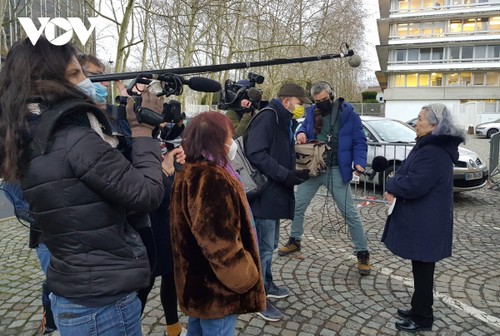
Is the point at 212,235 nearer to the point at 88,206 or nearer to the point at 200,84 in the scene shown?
the point at 88,206

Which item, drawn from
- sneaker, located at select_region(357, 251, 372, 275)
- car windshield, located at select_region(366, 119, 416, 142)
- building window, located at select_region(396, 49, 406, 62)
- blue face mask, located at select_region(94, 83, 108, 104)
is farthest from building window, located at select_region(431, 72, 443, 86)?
blue face mask, located at select_region(94, 83, 108, 104)

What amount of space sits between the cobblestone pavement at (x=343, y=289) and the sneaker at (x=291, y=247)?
0.11 m

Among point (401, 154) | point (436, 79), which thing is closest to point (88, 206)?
point (401, 154)

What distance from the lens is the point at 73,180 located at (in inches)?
60.1

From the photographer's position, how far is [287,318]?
3.52m

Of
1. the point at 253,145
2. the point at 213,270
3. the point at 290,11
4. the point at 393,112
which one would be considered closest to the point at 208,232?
the point at 213,270

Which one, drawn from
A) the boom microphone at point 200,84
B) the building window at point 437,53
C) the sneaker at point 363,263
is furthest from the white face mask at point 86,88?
the building window at point 437,53

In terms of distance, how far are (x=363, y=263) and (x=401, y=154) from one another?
14.0ft

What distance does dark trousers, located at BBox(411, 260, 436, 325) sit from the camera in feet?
10.5

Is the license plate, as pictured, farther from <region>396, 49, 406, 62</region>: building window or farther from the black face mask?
<region>396, 49, 406, 62</region>: building window

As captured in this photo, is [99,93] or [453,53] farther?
[453,53]

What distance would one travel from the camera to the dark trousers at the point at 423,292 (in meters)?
3.19

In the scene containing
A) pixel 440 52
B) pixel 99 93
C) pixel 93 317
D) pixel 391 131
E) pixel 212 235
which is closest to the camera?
pixel 93 317

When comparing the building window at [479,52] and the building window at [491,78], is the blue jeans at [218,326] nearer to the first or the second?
the building window at [479,52]
